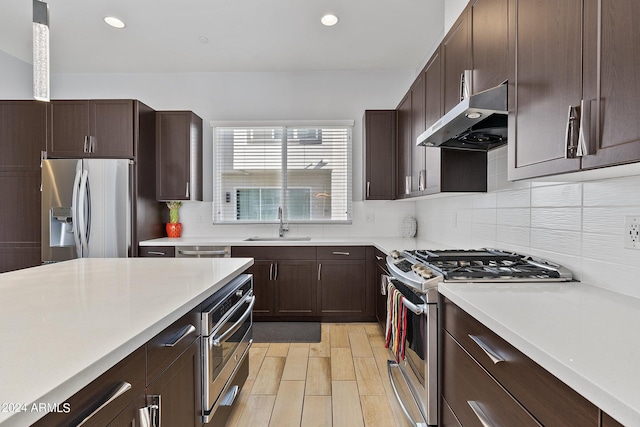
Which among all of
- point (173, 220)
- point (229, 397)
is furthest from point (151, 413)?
point (173, 220)

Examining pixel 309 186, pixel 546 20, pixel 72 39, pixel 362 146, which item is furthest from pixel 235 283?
pixel 72 39

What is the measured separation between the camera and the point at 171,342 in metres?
1.04

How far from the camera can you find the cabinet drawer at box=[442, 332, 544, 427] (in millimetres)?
912

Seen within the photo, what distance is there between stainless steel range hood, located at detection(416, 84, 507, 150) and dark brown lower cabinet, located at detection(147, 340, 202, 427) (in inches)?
59.5

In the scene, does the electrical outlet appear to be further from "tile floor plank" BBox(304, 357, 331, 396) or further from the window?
the window

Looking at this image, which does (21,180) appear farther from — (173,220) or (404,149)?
(404,149)

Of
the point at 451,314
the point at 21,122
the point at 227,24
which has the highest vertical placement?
the point at 227,24

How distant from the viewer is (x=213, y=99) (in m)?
4.01

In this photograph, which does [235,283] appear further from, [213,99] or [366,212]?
[213,99]

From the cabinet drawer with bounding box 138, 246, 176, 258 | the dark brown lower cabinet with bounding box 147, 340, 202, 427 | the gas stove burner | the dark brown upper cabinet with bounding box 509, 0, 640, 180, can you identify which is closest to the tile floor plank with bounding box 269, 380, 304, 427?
the dark brown lower cabinet with bounding box 147, 340, 202, 427

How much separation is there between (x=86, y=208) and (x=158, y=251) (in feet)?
2.53

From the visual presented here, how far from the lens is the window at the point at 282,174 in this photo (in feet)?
13.0

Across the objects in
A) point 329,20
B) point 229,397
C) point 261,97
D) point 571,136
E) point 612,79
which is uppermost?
point 329,20

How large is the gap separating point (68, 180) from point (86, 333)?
10.3 ft
